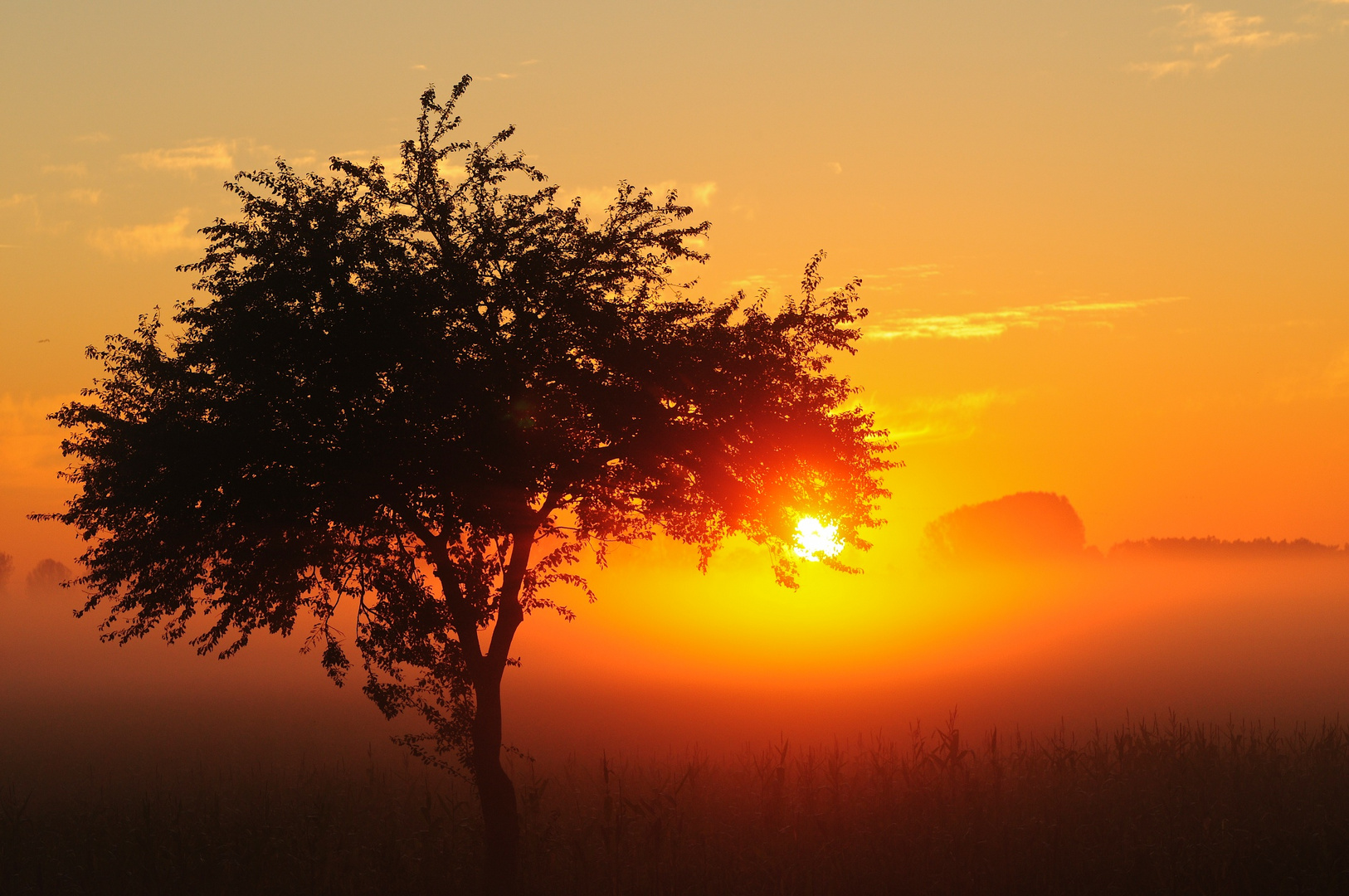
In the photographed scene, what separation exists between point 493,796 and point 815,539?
7.86 m

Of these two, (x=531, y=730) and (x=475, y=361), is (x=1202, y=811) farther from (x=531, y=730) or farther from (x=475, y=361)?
(x=531, y=730)

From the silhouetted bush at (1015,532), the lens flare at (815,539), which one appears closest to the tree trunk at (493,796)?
the lens flare at (815,539)

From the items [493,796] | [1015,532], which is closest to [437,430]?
[493,796]

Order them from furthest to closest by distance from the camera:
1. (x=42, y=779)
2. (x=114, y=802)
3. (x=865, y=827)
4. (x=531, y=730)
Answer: (x=531, y=730), (x=42, y=779), (x=114, y=802), (x=865, y=827)

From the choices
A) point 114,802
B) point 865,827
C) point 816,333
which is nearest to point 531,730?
point 114,802

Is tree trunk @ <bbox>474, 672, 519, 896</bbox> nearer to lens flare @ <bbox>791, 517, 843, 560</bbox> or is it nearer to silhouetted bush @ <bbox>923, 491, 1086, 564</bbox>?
lens flare @ <bbox>791, 517, 843, 560</bbox>

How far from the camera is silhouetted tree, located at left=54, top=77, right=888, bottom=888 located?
53.4 ft

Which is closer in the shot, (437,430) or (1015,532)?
(437,430)

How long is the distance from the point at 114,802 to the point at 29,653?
10901cm

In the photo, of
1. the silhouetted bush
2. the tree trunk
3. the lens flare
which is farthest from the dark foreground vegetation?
the silhouetted bush

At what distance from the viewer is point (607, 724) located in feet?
138

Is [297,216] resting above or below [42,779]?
above

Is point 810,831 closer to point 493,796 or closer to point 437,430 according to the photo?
point 493,796

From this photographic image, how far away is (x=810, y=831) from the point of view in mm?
18672
